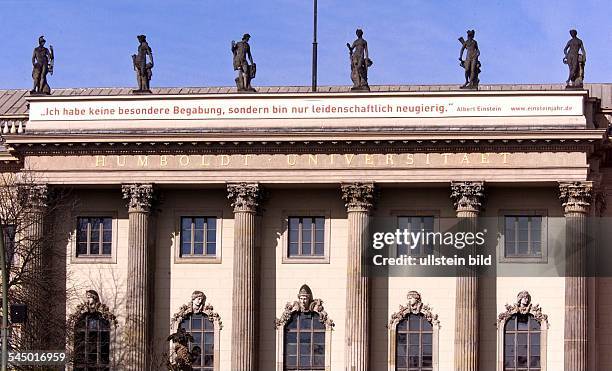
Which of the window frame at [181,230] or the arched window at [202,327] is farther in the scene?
the window frame at [181,230]

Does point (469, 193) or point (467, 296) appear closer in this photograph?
point (467, 296)

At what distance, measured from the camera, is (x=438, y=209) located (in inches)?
3610

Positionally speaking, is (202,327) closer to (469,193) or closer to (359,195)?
(359,195)

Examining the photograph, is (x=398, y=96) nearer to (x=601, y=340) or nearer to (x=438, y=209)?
(x=438, y=209)

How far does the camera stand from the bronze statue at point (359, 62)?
91.8 m

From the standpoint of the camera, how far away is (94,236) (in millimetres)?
94000

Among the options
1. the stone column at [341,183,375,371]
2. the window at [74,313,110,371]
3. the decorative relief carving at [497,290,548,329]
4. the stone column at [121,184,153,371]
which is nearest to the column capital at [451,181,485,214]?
the stone column at [341,183,375,371]

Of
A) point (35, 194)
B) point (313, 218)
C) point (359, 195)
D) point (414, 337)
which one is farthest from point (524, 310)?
point (35, 194)

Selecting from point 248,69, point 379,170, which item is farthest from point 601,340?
point 248,69

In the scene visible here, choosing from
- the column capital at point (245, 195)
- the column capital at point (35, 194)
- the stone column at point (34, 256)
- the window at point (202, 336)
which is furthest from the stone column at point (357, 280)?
the column capital at point (35, 194)

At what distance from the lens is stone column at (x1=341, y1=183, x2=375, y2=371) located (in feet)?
295

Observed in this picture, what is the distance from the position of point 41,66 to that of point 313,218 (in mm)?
14513

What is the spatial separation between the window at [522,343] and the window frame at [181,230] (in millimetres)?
13227

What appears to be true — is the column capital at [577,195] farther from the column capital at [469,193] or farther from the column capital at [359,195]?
the column capital at [359,195]
